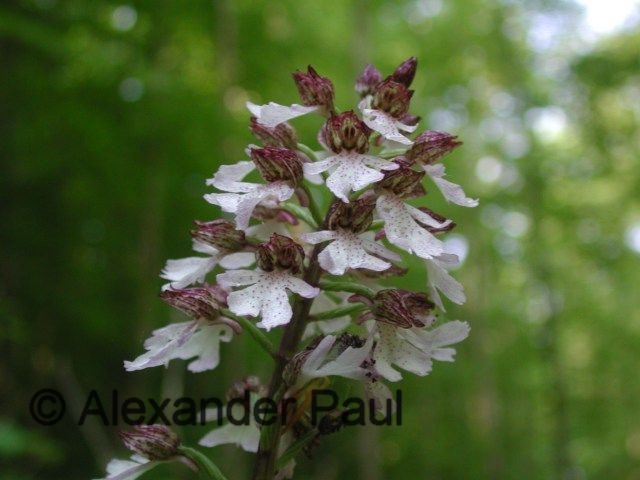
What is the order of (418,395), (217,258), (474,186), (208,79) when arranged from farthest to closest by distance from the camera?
(418,395) < (474,186) < (208,79) < (217,258)

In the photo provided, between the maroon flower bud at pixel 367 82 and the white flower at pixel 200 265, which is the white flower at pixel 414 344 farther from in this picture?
the maroon flower bud at pixel 367 82

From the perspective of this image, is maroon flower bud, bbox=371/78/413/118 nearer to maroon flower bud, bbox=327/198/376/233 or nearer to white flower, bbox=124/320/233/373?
maroon flower bud, bbox=327/198/376/233

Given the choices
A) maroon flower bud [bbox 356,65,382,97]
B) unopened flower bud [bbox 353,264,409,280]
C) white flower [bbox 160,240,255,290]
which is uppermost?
maroon flower bud [bbox 356,65,382,97]

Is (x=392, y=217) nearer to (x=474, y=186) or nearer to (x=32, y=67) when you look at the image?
(x=32, y=67)

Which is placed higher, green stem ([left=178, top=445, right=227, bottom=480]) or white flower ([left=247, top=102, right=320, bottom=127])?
white flower ([left=247, top=102, right=320, bottom=127])

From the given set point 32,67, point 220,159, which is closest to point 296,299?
point 220,159

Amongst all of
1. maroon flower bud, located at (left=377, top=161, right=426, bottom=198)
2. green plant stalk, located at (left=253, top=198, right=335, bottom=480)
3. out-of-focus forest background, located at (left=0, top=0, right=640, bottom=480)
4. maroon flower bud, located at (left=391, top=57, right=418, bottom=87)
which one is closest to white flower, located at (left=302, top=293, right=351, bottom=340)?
green plant stalk, located at (left=253, top=198, right=335, bottom=480)
